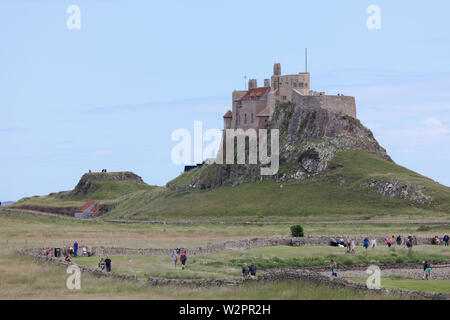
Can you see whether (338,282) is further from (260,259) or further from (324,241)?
(324,241)

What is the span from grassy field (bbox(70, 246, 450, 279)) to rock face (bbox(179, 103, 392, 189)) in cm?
10612

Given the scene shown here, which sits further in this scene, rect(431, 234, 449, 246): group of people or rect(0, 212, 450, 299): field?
rect(431, 234, 449, 246): group of people

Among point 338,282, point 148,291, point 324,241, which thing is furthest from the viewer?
point 324,241

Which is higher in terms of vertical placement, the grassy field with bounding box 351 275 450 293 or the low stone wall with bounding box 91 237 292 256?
the low stone wall with bounding box 91 237 292 256

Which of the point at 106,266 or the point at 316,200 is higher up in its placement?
the point at 316,200

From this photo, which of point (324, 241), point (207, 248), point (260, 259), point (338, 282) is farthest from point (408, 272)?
point (338, 282)

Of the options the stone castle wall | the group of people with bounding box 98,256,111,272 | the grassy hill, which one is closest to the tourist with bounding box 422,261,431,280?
the group of people with bounding box 98,256,111,272

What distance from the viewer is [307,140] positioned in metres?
194

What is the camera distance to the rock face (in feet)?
617

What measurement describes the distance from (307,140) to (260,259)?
124 m

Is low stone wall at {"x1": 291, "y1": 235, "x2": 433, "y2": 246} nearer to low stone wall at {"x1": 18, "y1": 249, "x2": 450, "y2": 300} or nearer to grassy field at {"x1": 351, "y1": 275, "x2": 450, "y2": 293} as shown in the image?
grassy field at {"x1": 351, "y1": 275, "x2": 450, "y2": 293}

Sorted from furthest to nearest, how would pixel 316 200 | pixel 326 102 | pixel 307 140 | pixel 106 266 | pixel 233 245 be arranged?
pixel 326 102 < pixel 307 140 < pixel 316 200 < pixel 233 245 < pixel 106 266

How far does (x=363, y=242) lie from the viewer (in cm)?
8525
